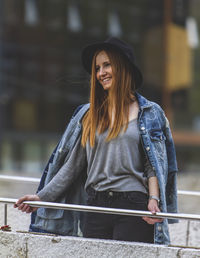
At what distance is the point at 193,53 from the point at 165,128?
1287 centimetres

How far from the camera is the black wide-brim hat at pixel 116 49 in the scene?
3.08 metres

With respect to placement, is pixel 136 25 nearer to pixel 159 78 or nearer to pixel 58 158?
pixel 159 78

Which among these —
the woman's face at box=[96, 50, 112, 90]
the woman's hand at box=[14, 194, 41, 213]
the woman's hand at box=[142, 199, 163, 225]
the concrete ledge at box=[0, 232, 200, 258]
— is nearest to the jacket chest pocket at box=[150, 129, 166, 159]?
the woman's hand at box=[142, 199, 163, 225]

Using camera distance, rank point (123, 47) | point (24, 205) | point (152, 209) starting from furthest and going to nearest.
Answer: point (24, 205), point (123, 47), point (152, 209)

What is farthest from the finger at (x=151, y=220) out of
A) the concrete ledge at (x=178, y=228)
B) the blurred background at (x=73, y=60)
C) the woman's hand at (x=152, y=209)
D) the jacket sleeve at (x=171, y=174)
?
the blurred background at (x=73, y=60)

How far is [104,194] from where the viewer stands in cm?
309

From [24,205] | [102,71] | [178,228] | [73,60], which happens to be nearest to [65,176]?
[24,205]

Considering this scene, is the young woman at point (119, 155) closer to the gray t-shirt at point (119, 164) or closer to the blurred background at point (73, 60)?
the gray t-shirt at point (119, 164)

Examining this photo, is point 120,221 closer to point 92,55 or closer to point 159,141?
point 159,141

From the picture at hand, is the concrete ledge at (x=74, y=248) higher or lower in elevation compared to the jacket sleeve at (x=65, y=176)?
lower

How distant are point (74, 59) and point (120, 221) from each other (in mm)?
12906

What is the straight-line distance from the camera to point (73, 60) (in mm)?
15672

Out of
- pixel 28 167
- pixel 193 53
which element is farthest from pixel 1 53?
pixel 193 53

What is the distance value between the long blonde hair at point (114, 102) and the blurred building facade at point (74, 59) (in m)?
12.1
